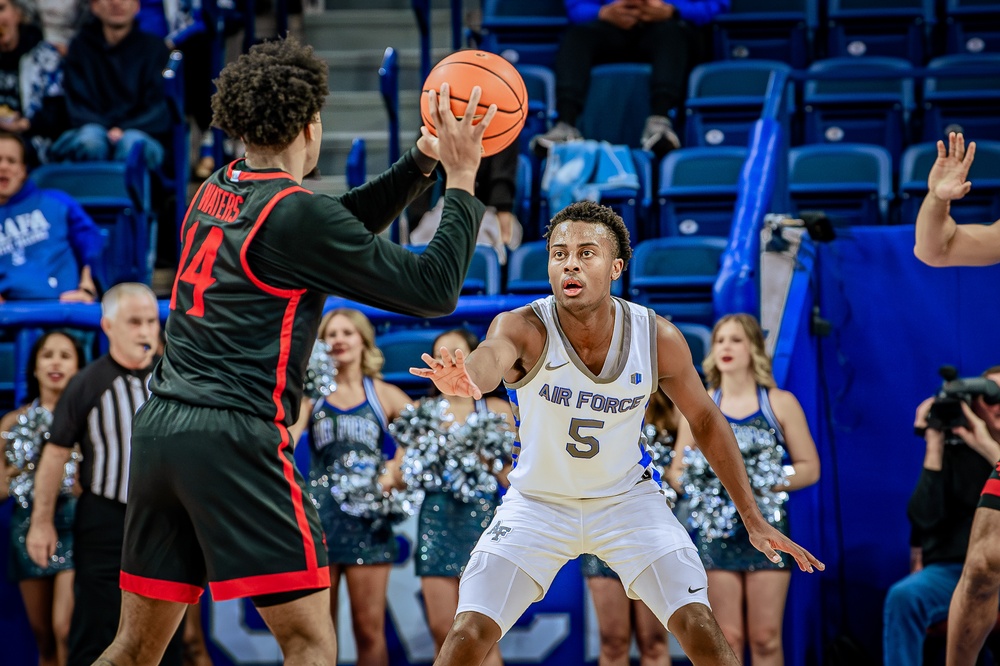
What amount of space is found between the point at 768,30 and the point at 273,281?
7.20 metres

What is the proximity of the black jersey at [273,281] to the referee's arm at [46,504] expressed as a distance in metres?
2.34

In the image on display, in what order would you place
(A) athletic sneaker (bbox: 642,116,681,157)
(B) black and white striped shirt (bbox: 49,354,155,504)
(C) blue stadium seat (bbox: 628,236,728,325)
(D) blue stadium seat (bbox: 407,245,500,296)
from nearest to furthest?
(B) black and white striped shirt (bbox: 49,354,155,504), (C) blue stadium seat (bbox: 628,236,728,325), (D) blue stadium seat (bbox: 407,245,500,296), (A) athletic sneaker (bbox: 642,116,681,157)

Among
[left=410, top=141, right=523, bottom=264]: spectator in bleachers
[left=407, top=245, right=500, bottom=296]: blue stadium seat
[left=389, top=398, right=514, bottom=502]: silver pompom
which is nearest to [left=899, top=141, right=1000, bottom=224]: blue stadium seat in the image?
[left=410, top=141, right=523, bottom=264]: spectator in bleachers

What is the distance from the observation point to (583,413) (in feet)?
14.8

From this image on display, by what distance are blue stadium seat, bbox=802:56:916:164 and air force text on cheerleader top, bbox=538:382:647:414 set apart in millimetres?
5354

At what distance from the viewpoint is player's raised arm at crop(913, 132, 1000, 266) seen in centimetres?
465

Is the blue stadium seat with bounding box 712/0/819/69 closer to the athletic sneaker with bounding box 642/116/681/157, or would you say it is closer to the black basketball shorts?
the athletic sneaker with bounding box 642/116/681/157

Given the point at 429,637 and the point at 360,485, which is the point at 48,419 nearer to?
the point at 360,485

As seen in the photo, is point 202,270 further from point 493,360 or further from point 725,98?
point 725,98

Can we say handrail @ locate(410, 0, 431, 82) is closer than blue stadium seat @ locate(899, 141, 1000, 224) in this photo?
No

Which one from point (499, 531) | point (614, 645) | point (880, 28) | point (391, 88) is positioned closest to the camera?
point (499, 531)

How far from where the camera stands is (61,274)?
7.61m

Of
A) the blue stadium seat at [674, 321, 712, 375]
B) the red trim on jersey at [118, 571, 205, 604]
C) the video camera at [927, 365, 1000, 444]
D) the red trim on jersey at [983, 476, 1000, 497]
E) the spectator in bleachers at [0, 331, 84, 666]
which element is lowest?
the spectator in bleachers at [0, 331, 84, 666]

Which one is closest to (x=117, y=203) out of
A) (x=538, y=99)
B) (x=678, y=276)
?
(x=538, y=99)
